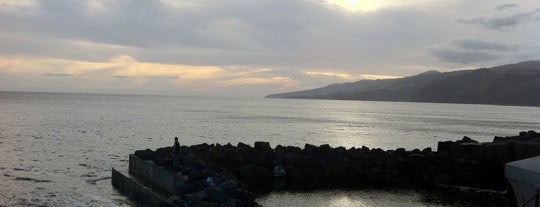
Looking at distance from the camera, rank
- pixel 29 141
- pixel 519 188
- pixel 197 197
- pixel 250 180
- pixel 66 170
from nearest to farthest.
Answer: pixel 519 188 < pixel 197 197 < pixel 250 180 < pixel 66 170 < pixel 29 141

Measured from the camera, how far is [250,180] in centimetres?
2455

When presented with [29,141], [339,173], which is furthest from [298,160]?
[29,141]

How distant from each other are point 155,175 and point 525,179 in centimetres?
1320

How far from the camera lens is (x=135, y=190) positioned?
19.9 metres

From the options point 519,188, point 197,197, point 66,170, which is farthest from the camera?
point 66,170

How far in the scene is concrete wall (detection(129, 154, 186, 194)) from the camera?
17.6m

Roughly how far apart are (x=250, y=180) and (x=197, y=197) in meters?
10.3

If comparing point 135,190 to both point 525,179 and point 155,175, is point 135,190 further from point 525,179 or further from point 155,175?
point 525,179

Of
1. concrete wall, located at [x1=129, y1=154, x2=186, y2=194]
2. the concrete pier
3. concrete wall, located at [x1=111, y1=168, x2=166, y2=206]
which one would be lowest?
concrete wall, located at [x1=111, y1=168, x2=166, y2=206]

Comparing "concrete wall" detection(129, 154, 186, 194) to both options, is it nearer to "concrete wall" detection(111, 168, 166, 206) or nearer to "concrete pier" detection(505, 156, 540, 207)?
"concrete wall" detection(111, 168, 166, 206)

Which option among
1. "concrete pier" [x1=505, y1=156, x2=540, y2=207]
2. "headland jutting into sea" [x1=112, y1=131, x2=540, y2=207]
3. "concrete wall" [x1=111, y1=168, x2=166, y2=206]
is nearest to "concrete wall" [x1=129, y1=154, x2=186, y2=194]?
"headland jutting into sea" [x1=112, y1=131, x2=540, y2=207]

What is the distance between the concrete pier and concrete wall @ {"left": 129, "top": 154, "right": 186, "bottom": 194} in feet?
32.8

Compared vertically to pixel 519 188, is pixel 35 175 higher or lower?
lower

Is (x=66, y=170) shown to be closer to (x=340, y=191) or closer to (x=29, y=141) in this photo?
(x=340, y=191)
